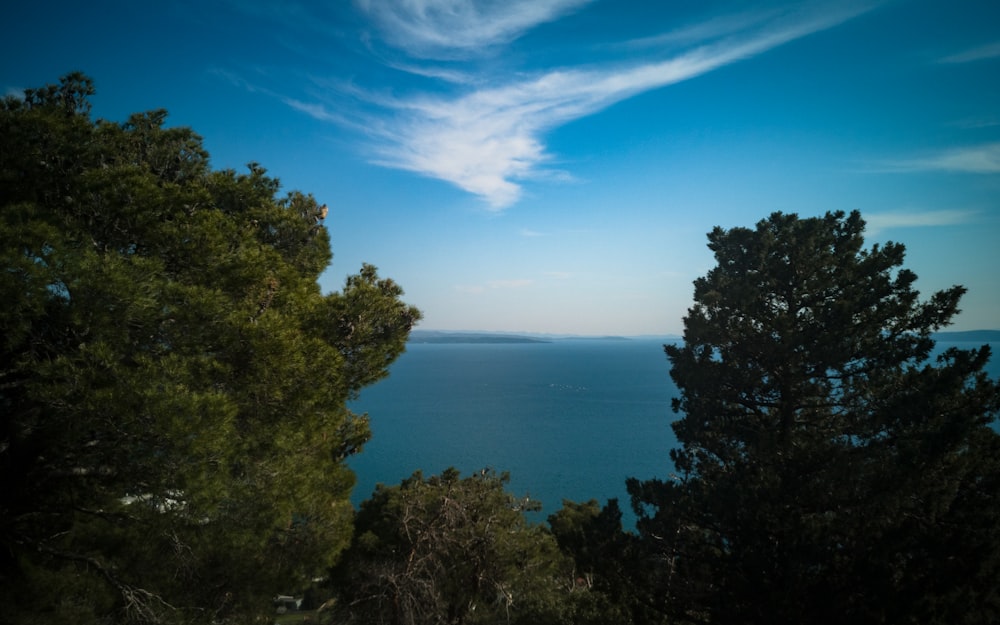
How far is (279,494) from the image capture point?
18.6 ft

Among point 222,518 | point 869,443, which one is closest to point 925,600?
point 869,443

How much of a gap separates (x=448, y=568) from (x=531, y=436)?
4141 centimetres

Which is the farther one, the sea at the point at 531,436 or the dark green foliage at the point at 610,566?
the sea at the point at 531,436

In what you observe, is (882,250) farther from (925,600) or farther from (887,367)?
(925,600)

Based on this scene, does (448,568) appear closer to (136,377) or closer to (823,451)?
(823,451)

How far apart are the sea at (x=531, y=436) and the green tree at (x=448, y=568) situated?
3823 mm

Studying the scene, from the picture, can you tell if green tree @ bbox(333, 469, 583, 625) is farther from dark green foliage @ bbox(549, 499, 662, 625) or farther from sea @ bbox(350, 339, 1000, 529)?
sea @ bbox(350, 339, 1000, 529)

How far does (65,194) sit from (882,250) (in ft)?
41.0

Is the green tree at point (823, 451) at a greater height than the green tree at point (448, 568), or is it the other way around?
the green tree at point (823, 451)

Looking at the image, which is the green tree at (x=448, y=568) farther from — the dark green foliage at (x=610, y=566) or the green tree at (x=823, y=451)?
the green tree at (x=823, y=451)

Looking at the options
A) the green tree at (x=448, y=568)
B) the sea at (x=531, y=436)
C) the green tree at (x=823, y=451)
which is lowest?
the sea at (x=531, y=436)

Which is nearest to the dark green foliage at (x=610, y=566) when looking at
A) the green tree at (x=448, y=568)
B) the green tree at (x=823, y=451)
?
the green tree at (x=823, y=451)

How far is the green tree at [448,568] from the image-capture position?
9.68 m

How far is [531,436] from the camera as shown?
51.0 metres
